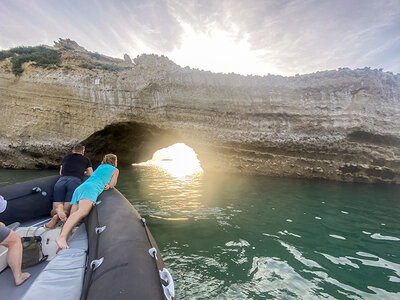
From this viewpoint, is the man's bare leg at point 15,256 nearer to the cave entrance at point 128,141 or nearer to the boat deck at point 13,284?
the boat deck at point 13,284

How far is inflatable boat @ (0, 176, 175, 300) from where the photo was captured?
181cm

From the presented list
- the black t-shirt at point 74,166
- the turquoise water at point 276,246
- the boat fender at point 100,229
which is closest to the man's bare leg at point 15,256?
the boat fender at point 100,229

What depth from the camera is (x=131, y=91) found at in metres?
13.9

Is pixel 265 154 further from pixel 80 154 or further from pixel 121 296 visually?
pixel 121 296

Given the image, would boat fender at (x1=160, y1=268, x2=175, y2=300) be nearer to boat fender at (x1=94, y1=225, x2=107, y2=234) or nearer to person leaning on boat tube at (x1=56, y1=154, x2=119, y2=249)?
boat fender at (x1=94, y1=225, x2=107, y2=234)

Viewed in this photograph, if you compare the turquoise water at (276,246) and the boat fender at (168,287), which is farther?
the turquoise water at (276,246)

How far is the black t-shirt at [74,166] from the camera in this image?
4445 millimetres

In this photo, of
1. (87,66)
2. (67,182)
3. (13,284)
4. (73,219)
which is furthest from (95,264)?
(87,66)

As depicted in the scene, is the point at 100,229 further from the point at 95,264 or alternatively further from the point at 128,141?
the point at 128,141

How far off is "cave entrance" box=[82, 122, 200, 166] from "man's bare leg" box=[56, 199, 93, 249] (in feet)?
38.3

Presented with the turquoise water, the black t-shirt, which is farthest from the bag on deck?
the black t-shirt

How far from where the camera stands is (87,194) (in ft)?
11.5

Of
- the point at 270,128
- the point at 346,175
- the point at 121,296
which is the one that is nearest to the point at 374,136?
the point at 346,175

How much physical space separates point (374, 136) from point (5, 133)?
22823mm
